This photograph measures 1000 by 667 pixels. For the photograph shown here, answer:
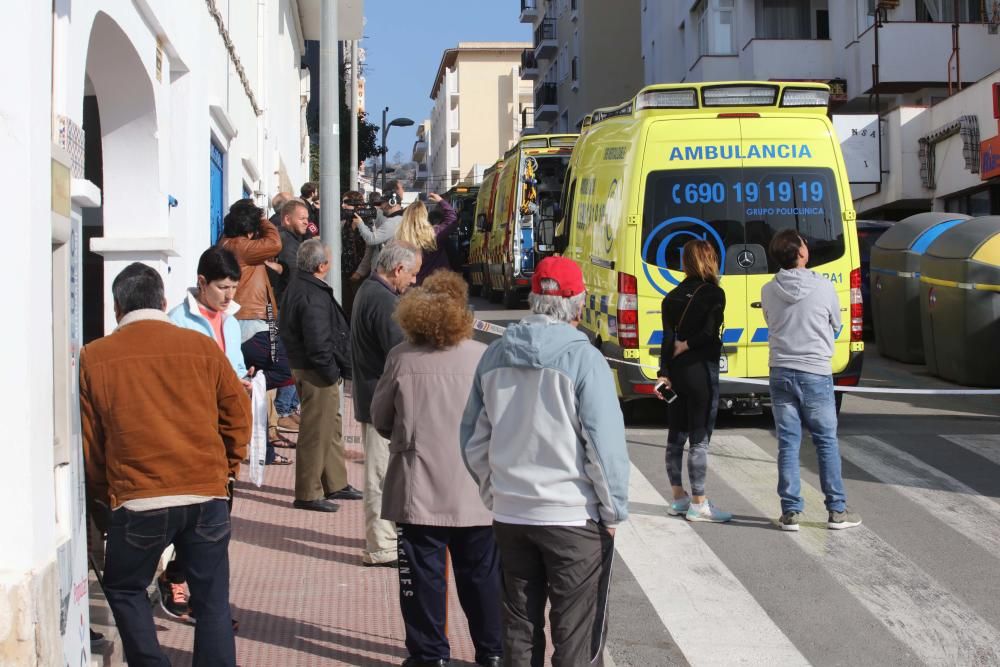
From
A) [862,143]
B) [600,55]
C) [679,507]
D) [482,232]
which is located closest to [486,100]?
[600,55]

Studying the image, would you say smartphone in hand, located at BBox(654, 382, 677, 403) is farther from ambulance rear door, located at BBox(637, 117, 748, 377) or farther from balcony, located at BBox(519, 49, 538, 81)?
balcony, located at BBox(519, 49, 538, 81)

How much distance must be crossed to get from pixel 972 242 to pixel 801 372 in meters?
7.41

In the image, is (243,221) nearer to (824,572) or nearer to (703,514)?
(703,514)

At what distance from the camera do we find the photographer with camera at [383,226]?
35.3 ft

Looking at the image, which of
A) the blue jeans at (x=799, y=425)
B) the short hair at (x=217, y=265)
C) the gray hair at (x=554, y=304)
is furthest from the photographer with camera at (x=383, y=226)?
the gray hair at (x=554, y=304)

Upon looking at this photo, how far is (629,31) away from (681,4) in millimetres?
19363

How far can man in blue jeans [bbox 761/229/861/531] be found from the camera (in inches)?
313

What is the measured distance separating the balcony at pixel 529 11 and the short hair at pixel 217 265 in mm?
73450

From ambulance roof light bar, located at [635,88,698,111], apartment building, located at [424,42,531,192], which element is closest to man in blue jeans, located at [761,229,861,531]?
ambulance roof light bar, located at [635,88,698,111]

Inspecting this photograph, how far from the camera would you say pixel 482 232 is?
1253 inches

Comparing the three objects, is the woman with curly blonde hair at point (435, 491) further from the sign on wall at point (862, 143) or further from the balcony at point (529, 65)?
the balcony at point (529, 65)

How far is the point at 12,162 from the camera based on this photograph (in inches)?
173

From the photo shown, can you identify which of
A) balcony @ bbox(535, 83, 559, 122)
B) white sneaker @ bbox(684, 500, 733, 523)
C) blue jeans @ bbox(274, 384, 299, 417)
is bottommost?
white sneaker @ bbox(684, 500, 733, 523)

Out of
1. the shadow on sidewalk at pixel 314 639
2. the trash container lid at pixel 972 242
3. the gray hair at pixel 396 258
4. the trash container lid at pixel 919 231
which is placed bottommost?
the shadow on sidewalk at pixel 314 639
